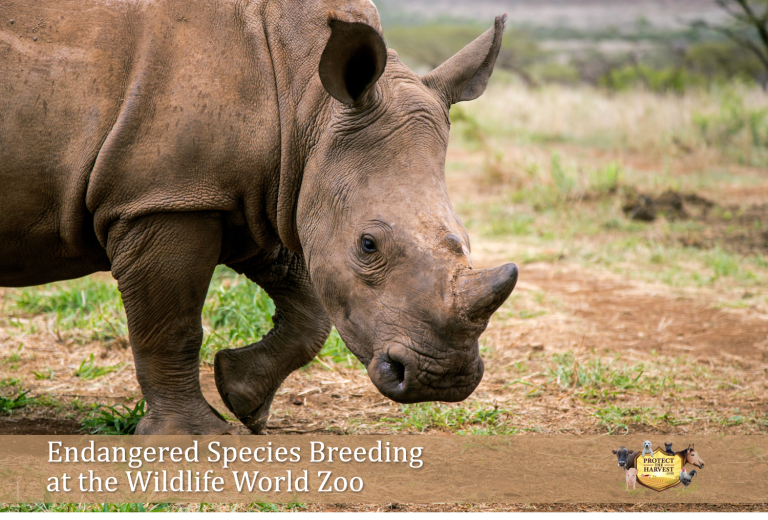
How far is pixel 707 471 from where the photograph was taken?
3.82 metres

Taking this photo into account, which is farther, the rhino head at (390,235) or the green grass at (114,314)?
the green grass at (114,314)

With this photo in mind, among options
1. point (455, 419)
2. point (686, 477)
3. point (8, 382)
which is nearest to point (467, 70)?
point (455, 419)

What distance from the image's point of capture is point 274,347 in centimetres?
421

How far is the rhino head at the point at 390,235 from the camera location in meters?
3.05

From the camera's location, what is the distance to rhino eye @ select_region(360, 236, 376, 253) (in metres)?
3.20

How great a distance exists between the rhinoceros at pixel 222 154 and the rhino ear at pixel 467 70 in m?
0.02

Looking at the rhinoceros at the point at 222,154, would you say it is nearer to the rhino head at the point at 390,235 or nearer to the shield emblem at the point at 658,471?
the rhino head at the point at 390,235

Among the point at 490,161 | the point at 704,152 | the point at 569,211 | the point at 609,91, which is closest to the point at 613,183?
the point at 569,211

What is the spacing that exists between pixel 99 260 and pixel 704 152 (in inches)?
430

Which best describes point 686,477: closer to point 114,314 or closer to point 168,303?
point 168,303

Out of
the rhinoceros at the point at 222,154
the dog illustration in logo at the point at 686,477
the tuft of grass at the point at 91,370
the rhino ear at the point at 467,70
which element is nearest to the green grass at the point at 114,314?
the tuft of grass at the point at 91,370

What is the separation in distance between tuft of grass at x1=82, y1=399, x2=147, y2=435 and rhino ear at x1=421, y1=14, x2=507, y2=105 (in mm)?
2041

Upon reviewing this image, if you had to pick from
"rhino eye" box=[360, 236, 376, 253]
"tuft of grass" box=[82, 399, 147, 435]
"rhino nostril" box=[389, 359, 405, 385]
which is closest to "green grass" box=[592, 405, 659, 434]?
"rhino nostril" box=[389, 359, 405, 385]

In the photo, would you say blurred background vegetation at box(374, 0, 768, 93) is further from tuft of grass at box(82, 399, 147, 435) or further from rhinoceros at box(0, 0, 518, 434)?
tuft of grass at box(82, 399, 147, 435)
